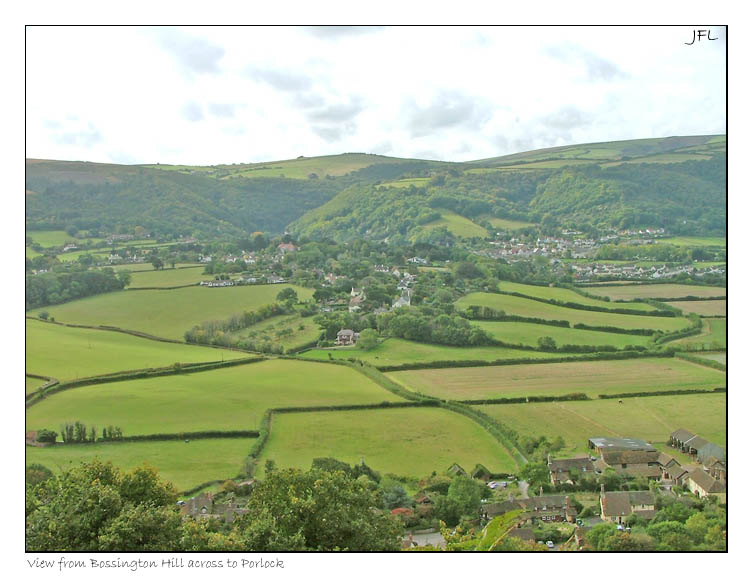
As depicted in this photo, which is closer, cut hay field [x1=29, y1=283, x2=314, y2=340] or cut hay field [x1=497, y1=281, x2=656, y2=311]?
cut hay field [x1=29, y1=283, x2=314, y2=340]

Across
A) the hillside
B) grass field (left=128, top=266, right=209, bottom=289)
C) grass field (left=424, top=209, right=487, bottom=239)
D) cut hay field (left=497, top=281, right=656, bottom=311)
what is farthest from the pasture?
grass field (left=424, top=209, right=487, bottom=239)

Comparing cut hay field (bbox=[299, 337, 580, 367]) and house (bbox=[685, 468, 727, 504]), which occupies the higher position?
cut hay field (bbox=[299, 337, 580, 367])

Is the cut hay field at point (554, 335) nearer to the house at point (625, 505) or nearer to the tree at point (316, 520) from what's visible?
the house at point (625, 505)

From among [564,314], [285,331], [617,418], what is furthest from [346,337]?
[617,418]

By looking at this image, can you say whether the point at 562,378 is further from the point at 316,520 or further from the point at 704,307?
the point at 316,520

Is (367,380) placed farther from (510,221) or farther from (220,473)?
(510,221)

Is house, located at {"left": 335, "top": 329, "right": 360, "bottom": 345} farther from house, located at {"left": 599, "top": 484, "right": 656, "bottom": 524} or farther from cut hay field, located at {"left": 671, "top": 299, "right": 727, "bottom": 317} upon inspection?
cut hay field, located at {"left": 671, "top": 299, "right": 727, "bottom": 317}

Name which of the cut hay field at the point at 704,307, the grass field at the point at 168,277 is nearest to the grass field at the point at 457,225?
the grass field at the point at 168,277
